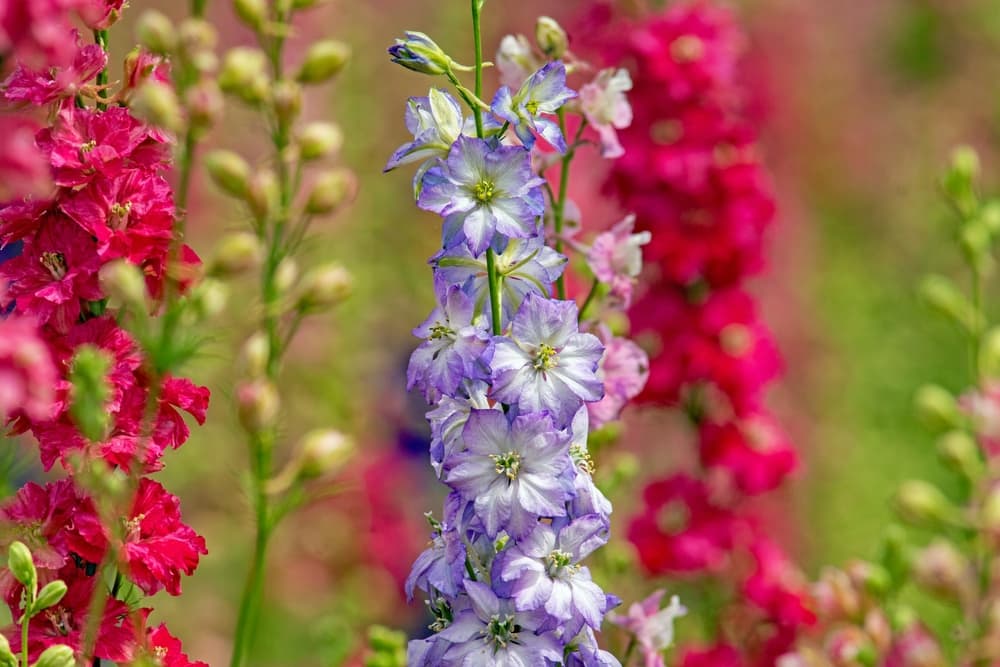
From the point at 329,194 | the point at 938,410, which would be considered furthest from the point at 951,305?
the point at 329,194

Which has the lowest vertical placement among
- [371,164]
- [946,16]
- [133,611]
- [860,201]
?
[133,611]

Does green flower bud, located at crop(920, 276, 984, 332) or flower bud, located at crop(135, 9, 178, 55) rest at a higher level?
green flower bud, located at crop(920, 276, 984, 332)

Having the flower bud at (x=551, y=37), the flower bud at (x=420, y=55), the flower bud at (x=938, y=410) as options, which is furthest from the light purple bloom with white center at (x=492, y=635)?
the flower bud at (x=938, y=410)

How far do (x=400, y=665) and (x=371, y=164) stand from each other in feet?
6.11

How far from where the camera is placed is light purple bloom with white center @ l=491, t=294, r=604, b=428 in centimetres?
90

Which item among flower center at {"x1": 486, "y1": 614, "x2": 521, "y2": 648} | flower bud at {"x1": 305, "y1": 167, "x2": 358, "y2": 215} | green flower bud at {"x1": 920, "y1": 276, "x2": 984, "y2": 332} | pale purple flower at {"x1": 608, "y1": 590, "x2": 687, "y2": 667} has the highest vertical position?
green flower bud at {"x1": 920, "y1": 276, "x2": 984, "y2": 332}

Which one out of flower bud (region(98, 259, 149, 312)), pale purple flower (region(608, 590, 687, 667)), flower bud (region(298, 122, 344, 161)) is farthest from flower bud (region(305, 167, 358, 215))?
pale purple flower (region(608, 590, 687, 667))

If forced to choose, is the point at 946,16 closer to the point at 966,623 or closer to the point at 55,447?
the point at 966,623

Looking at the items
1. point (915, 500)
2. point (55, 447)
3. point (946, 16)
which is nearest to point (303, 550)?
point (915, 500)

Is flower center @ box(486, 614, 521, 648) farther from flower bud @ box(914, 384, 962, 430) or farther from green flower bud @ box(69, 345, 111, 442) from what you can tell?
flower bud @ box(914, 384, 962, 430)

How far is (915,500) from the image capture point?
1.33 metres

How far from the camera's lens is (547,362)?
0.90m

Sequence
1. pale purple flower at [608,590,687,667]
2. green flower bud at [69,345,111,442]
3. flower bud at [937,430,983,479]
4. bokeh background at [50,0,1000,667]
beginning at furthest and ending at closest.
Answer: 1. bokeh background at [50,0,1000,667]
2. flower bud at [937,430,983,479]
3. pale purple flower at [608,590,687,667]
4. green flower bud at [69,345,111,442]

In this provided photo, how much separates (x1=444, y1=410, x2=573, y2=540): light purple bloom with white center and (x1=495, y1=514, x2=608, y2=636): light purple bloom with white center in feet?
0.06
